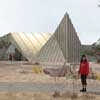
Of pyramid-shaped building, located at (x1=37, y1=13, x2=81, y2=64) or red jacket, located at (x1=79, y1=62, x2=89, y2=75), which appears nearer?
red jacket, located at (x1=79, y1=62, x2=89, y2=75)

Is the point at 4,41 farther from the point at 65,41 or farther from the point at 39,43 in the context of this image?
the point at 65,41

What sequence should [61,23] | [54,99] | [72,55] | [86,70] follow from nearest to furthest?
[54,99]
[86,70]
[72,55]
[61,23]

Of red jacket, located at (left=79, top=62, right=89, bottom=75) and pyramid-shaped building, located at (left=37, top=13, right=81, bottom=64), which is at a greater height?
pyramid-shaped building, located at (left=37, top=13, right=81, bottom=64)

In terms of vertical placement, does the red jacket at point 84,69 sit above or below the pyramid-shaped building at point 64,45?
below

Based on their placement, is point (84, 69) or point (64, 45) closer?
point (84, 69)

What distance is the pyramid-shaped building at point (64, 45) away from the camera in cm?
5712

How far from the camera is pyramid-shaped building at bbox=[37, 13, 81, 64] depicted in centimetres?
5712

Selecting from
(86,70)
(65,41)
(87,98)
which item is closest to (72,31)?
(65,41)

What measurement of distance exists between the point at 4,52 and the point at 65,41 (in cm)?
3205

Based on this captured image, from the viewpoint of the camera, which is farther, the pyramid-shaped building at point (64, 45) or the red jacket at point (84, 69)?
the pyramid-shaped building at point (64, 45)

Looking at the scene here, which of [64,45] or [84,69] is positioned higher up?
[64,45]

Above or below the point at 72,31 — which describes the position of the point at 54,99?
below

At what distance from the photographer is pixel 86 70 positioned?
736 inches

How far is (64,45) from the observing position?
197 feet
